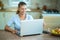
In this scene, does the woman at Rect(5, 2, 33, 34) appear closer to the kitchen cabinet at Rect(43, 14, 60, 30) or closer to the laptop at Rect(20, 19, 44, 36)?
the laptop at Rect(20, 19, 44, 36)

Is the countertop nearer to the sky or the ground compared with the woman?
nearer to the ground

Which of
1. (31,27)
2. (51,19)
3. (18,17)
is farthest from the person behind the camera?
(51,19)

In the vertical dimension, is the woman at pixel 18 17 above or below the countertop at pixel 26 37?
above

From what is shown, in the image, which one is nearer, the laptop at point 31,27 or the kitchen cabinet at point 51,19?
the laptop at point 31,27

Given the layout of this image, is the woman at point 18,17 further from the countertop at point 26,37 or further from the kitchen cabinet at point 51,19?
the kitchen cabinet at point 51,19

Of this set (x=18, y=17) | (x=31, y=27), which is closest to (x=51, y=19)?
(x=18, y=17)

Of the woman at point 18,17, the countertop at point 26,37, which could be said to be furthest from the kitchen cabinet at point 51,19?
the countertop at point 26,37

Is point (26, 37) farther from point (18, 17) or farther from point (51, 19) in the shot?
point (51, 19)

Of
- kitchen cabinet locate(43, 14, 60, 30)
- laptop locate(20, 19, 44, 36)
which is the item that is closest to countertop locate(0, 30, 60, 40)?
laptop locate(20, 19, 44, 36)

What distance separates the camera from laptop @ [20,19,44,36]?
8.35ft

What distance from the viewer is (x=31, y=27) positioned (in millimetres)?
2613

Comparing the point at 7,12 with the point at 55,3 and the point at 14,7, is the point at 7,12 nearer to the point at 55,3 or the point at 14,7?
the point at 14,7

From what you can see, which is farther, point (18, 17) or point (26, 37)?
point (18, 17)

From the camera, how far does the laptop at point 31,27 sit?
2545 mm
